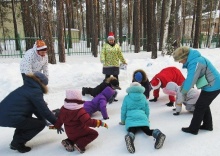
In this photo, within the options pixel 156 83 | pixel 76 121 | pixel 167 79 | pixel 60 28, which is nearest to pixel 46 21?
pixel 60 28

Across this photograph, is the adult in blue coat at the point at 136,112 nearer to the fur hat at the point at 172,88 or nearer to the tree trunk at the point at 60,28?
the fur hat at the point at 172,88

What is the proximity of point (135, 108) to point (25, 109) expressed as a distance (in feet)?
5.74

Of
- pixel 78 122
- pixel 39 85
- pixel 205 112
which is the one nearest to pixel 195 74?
pixel 205 112

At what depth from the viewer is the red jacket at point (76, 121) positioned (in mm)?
3365

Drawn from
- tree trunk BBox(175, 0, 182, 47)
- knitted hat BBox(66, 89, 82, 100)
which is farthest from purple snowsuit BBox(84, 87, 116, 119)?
tree trunk BBox(175, 0, 182, 47)

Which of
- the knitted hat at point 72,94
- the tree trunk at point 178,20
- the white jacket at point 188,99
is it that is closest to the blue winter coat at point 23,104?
the knitted hat at point 72,94

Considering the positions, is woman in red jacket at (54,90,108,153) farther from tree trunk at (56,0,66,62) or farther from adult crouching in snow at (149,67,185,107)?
tree trunk at (56,0,66,62)

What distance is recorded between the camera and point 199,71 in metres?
3.49

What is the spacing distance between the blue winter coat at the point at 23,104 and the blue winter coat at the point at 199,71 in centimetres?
218

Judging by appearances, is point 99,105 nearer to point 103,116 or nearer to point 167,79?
point 103,116

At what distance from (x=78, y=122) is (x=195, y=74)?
1.84m

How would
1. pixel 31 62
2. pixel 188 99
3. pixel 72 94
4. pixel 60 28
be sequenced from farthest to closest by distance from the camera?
pixel 60 28
pixel 31 62
pixel 188 99
pixel 72 94

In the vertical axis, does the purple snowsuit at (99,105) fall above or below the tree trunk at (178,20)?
below

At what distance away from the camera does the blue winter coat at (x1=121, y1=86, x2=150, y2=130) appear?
383 centimetres
